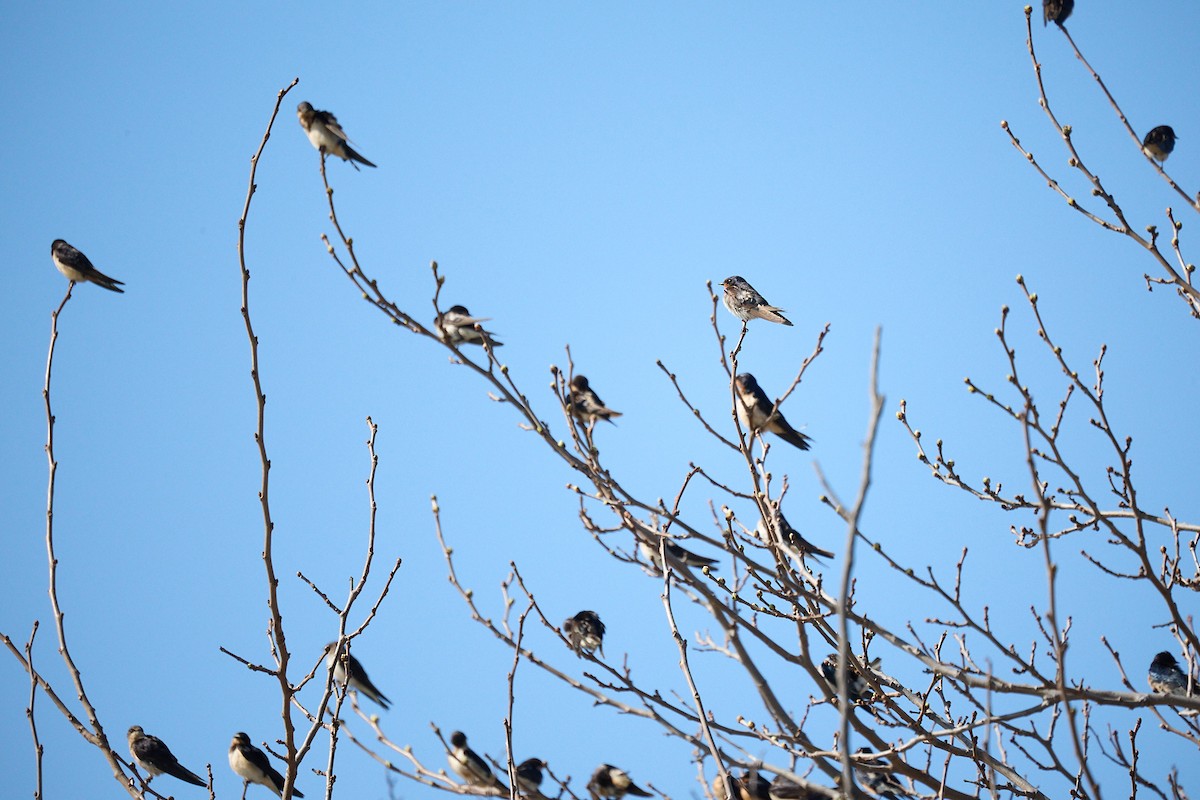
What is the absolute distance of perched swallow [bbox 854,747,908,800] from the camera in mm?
4219

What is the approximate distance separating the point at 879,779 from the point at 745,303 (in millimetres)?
4712

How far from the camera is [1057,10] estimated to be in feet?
34.5

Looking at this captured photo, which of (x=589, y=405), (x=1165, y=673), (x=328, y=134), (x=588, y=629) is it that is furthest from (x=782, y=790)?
(x=328, y=134)

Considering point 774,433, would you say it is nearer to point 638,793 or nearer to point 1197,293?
point 638,793

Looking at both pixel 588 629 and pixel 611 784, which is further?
pixel 588 629

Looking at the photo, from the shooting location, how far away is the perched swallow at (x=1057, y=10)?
34.3ft

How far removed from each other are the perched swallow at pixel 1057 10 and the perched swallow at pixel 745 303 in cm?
392

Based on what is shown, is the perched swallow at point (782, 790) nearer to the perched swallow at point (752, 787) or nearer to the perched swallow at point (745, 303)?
the perched swallow at point (752, 787)

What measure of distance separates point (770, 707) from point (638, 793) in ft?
18.8

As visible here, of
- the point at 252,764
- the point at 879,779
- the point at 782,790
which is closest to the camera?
the point at 879,779

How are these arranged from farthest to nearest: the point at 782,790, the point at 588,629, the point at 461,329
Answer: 1. the point at 588,629
2. the point at 461,329
3. the point at 782,790

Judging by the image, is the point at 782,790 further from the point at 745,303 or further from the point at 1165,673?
the point at 1165,673

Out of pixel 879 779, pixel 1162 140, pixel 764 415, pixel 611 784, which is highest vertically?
pixel 1162 140

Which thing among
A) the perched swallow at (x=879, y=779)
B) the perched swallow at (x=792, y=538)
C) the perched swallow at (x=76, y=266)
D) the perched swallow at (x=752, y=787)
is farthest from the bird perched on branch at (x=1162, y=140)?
the perched swallow at (x=76, y=266)
